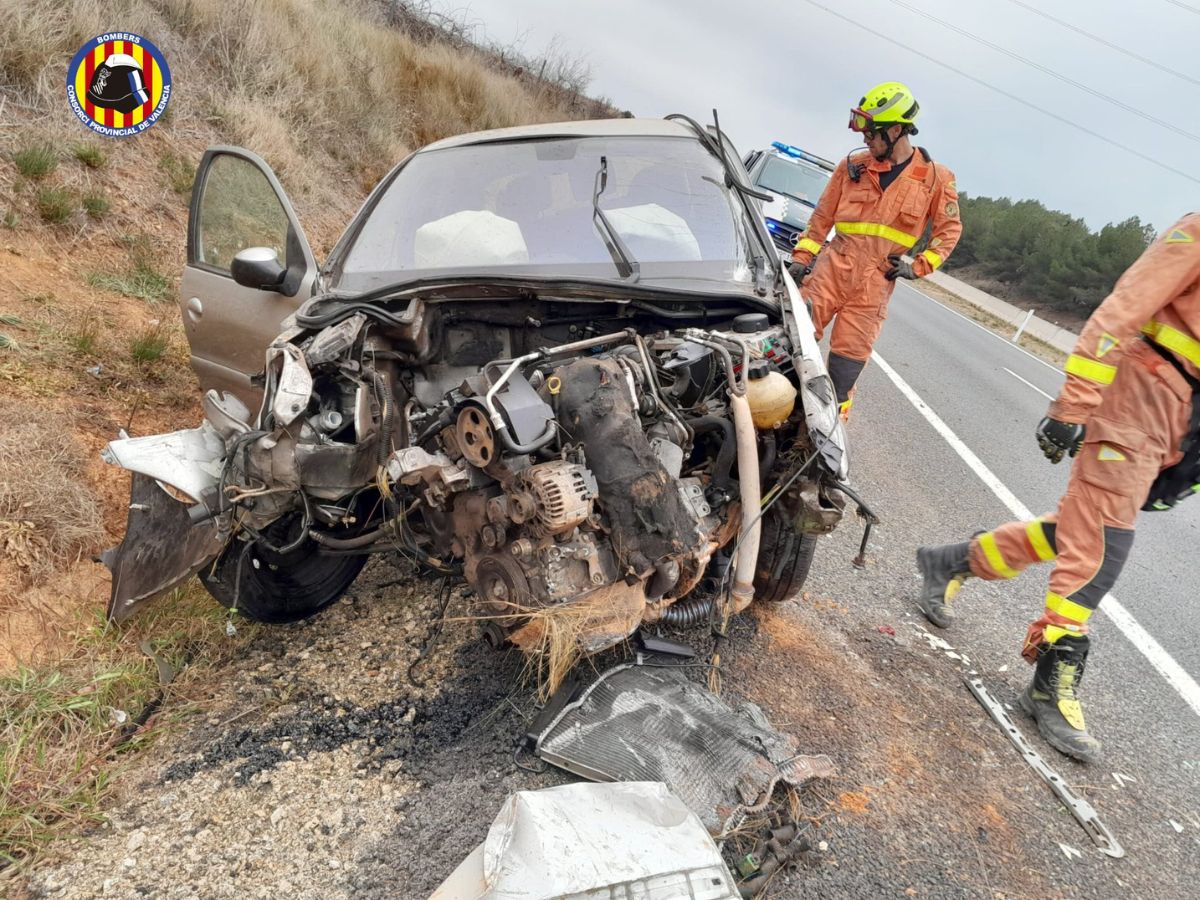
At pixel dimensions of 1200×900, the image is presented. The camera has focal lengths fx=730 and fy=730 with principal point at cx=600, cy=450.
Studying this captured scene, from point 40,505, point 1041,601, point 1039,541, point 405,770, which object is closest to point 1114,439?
point 1039,541

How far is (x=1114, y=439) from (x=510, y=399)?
7.53 ft

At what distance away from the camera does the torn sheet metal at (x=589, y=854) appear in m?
1.55

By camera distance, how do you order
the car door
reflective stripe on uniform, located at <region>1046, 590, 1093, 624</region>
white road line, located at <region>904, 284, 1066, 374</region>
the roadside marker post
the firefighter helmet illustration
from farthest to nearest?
1. the roadside marker post
2. white road line, located at <region>904, 284, 1066, 374</region>
3. the firefighter helmet illustration
4. the car door
5. reflective stripe on uniform, located at <region>1046, 590, 1093, 624</region>

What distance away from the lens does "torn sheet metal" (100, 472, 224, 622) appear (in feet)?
7.53

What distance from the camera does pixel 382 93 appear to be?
10742mm

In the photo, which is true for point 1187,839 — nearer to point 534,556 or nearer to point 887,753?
point 887,753

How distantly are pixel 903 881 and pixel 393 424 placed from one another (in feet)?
6.83

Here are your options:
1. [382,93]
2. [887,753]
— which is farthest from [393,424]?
[382,93]

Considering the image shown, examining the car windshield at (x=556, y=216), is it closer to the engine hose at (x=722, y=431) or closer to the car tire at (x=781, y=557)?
the engine hose at (x=722, y=431)

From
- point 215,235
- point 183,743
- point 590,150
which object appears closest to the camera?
point 183,743

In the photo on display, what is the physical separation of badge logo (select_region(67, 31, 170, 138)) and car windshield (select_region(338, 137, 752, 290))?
263 centimetres

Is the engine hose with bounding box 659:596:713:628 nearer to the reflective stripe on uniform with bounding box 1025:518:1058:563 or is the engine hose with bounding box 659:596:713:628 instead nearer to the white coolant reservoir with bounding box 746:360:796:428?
the white coolant reservoir with bounding box 746:360:796:428

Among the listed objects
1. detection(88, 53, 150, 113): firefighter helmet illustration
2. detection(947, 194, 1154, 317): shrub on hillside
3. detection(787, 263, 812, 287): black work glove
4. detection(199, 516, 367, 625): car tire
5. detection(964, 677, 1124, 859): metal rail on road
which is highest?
detection(947, 194, 1154, 317): shrub on hillside

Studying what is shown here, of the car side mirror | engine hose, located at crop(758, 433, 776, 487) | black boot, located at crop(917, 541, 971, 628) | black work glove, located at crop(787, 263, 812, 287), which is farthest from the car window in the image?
black boot, located at crop(917, 541, 971, 628)
